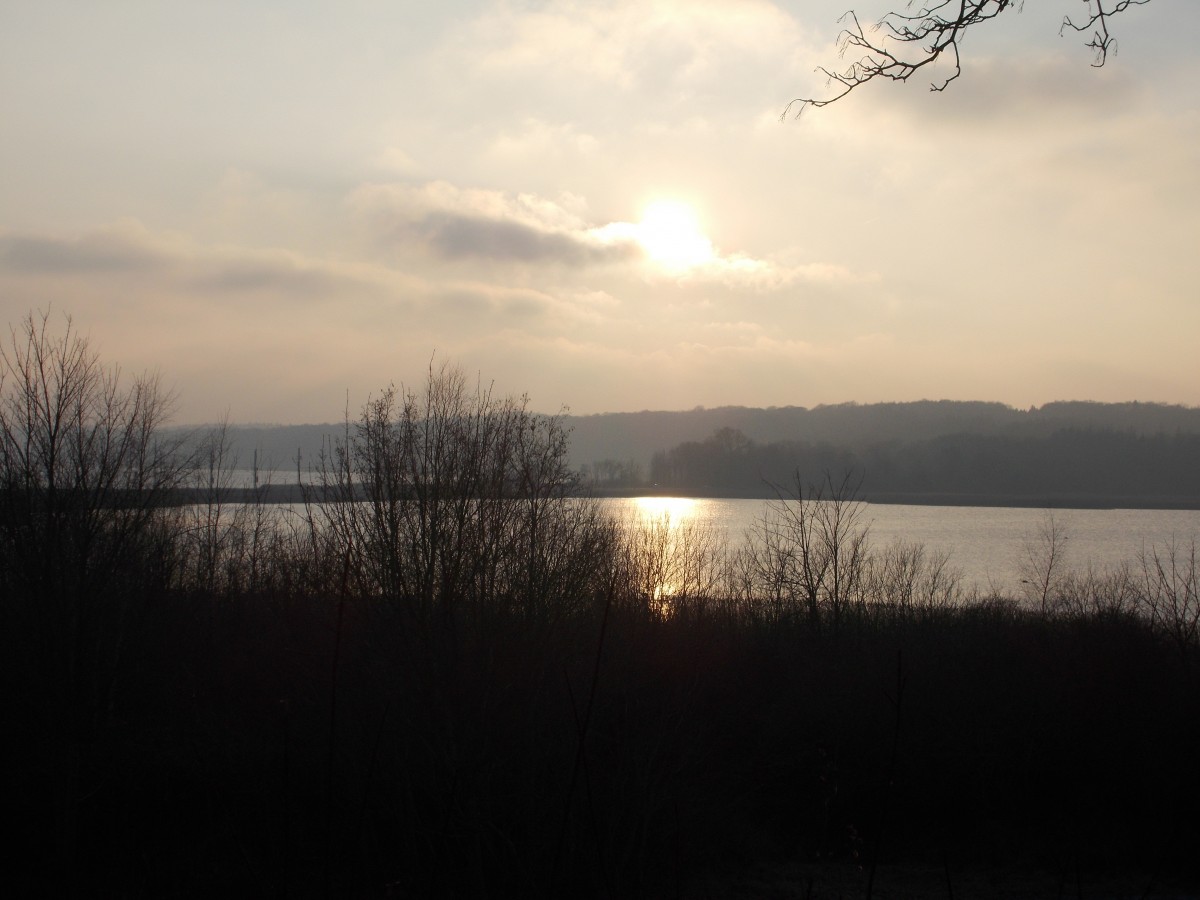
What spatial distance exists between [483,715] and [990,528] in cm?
5622

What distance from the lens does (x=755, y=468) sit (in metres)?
91.5

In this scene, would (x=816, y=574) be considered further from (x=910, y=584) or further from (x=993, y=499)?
(x=993, y=499)

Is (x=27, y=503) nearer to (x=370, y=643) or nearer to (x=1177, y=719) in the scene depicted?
(x=370, y=643)

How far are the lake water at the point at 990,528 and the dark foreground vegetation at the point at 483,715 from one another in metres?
16.4

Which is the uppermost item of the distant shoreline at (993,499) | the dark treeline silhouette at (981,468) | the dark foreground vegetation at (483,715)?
the dark treeline silhouette at (981,468)

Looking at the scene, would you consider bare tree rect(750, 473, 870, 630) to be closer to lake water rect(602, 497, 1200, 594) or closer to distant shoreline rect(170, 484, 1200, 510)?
lake water rect(602, 497, 1200, 594)

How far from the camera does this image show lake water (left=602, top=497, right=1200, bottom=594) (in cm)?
4534

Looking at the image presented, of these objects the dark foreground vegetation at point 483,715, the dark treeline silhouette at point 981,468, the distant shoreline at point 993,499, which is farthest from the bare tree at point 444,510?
the dark treeline silhouette at point 981,468

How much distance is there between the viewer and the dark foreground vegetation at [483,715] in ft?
49.7

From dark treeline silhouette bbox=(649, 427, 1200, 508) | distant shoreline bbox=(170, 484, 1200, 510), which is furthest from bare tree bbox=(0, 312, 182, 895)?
dark treeline silhouette bbox=(649, 427, 1200, 508)

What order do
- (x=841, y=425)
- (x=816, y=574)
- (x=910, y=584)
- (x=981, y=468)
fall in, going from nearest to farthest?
(x=910, y=584) < (x=816, y=574) < (x=981, y=468) < (x=841, y=425)

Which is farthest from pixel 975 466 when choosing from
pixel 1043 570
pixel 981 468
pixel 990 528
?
pixel 1043 570

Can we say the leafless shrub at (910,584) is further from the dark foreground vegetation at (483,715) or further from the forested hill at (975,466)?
the forested hill at (975,466)

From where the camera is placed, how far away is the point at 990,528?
63594 mm
